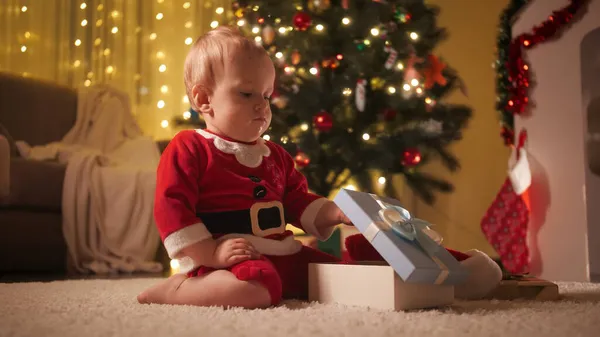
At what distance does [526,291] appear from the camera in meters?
1.21

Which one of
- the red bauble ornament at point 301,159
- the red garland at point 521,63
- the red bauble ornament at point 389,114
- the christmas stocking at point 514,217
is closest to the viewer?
the red garland at point 521,63

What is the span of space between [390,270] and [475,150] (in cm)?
281

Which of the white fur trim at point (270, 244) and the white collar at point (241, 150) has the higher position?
the white collar at point (241, 150)

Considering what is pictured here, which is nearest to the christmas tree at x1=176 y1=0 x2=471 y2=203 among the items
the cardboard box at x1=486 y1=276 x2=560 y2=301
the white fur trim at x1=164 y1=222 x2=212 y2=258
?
the cardboard box at x1=486 y1=276 x2=560 y2=301

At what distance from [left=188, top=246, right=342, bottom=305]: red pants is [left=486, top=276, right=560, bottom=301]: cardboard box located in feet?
1.11

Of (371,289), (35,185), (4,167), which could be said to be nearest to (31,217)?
(35,185)

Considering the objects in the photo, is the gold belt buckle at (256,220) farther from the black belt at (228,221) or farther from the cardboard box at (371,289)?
the cardboard box at (371,289)

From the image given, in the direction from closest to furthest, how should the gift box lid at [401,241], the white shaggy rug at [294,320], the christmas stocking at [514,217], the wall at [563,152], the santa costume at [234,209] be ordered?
the white shaggy rug at [294,320] < the gift box lid at [401,241] < the santa costume at [234,209] < the wall at [563,152] < the christmas stocking at [514,217]

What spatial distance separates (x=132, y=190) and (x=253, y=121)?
143 centimetres

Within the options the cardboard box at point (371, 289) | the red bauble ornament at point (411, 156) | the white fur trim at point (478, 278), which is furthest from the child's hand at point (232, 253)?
the red bauble ornament at point (411, 156)

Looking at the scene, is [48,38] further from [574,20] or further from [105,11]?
[574,20]

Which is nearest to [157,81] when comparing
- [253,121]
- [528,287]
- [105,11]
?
[105,11]

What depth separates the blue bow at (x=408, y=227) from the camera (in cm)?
102

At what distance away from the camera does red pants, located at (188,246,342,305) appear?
100 centimetres
